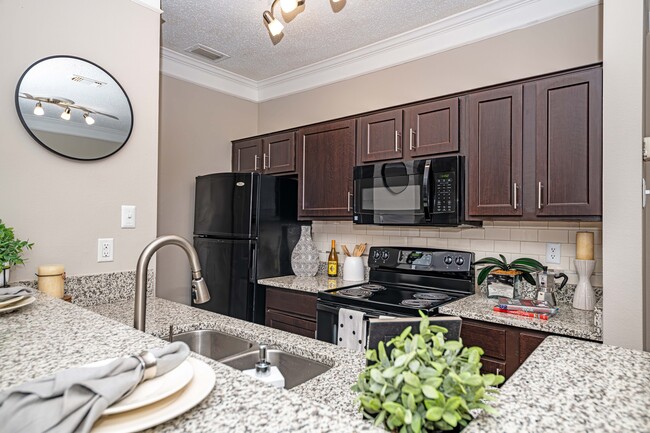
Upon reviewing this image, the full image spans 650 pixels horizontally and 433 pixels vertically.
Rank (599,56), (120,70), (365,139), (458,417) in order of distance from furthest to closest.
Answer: (365,139), (599,56), (120,70), (458,417)

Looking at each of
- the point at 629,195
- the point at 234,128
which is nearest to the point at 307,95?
the point at 234,128

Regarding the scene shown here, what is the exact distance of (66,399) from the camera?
566 mm

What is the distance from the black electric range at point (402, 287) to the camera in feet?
8.05

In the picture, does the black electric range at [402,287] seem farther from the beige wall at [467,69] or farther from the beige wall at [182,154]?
the beige wall at [182,154]

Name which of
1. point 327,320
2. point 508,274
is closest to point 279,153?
point 327,320

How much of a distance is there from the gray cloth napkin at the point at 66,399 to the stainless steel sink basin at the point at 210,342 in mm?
1056

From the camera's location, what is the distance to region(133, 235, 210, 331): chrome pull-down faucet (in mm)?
1263

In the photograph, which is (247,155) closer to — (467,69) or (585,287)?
(467,69)

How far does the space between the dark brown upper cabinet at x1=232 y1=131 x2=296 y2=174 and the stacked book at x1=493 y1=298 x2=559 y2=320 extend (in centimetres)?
195

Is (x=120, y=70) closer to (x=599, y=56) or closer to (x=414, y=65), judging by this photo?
(x=414, y=65)

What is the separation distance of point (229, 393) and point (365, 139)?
247 centimetres

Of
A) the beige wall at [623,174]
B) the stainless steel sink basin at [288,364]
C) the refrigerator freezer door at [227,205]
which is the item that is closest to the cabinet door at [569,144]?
the beige wall at [623,174]

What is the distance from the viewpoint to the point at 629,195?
168cm

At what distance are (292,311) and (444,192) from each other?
1.41 meters
